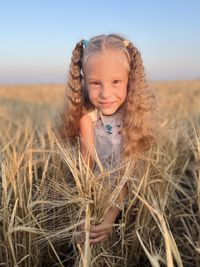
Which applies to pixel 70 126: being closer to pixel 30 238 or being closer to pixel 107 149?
pixel 107 149

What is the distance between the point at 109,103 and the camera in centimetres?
123

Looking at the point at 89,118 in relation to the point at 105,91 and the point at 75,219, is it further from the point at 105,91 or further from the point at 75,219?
the point at 75,219

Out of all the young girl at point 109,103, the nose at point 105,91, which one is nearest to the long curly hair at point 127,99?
the young girl at point 109,103

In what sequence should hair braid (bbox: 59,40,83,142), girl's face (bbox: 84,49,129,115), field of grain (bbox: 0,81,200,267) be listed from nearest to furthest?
field of grain (bbox: 0,81,200,267) < girl's face (bbox: 84,49,129,115) < hair braid (bbox: 59,40,83,142)

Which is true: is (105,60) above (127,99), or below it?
above

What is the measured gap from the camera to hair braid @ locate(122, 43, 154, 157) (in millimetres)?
1262

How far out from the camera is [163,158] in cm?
150

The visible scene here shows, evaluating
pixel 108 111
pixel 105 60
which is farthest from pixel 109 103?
pixel 105 60

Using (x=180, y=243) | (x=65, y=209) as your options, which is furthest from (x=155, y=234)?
(x=65, y=209)

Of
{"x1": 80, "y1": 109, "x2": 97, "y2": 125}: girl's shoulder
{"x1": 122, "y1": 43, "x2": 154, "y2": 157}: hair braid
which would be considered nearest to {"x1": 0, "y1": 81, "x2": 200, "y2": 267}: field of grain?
{"x1": 122, "y1": 43, "x2": 154, "y2": 157}: hair braid

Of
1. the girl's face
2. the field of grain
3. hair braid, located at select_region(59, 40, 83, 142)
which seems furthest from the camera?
hair braid, located at select_region(59, 40, 83, 142)

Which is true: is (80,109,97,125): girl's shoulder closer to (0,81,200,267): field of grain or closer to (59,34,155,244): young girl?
(59,34,155,244): young girl

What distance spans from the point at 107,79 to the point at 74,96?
169 millimetres

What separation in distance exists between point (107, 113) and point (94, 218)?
38 cm
